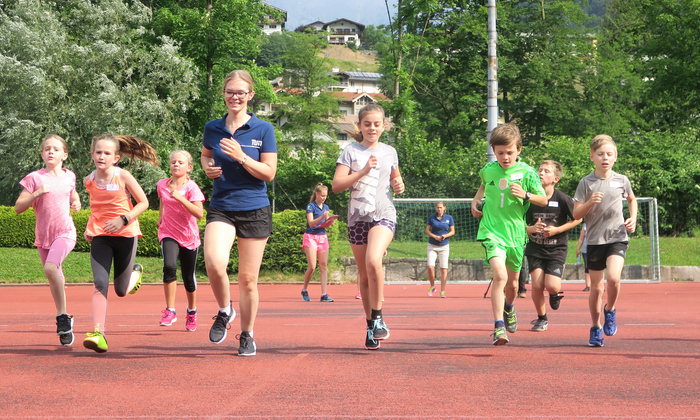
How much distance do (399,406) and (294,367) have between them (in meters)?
1.48

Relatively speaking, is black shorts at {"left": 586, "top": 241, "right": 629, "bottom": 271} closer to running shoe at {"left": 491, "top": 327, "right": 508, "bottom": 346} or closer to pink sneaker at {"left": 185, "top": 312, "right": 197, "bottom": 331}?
running shoe at {"left": 491, "top": 327, "right": 508, "bottom": 346}

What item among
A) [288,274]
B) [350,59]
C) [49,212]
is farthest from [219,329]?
[350,59]

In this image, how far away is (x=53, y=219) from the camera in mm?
6480

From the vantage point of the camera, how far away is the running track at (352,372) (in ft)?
13.4

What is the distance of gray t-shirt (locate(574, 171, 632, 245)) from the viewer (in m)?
6.77

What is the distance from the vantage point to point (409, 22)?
115 feet

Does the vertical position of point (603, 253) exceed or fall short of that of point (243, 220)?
it falls short

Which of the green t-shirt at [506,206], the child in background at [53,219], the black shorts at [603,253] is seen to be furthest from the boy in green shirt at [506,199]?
the child in background at [53,219]

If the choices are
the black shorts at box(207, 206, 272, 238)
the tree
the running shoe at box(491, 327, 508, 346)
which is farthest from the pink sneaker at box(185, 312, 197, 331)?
the tree

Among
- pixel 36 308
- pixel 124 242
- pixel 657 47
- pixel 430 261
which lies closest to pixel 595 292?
pixel 124 242

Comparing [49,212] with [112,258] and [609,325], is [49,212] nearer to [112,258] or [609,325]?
[112,258]

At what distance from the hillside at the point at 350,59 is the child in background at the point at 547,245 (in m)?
151

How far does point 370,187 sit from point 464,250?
14472 millimetres

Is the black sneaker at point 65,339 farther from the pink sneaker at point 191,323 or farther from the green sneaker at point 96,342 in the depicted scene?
the pink sneaker at point 191,323
